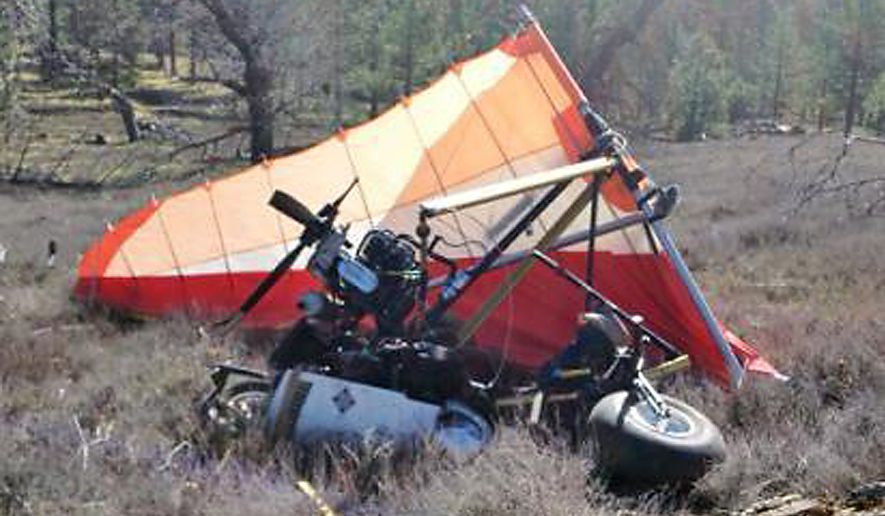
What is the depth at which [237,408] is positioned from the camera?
261 inches

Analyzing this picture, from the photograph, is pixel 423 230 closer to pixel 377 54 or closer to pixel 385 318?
pixel 385 318

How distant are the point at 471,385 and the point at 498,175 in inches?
118

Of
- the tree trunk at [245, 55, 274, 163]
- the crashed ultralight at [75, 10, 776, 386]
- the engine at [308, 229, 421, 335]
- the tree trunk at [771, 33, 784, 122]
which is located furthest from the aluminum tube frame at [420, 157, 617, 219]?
the tree trunk at [771, 33, 784, 122]

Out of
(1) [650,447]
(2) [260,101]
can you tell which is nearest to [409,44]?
(2) [260,101]

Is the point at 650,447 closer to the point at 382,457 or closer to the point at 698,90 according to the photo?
the point at 382,457

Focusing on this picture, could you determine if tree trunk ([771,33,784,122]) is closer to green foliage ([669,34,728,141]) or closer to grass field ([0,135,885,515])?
green foliage ([669,34,728,141])

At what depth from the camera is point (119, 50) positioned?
5506cm

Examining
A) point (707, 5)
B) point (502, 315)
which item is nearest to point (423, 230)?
point (502, 315)

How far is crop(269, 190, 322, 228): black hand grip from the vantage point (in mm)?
6637

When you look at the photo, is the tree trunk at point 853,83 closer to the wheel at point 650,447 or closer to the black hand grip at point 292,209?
the black hand grip at point 292,209

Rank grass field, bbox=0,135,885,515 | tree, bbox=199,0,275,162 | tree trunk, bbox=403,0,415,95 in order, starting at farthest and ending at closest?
1. tree trunk, bbox=403,0,415,95
2. tree, bbox=199,0,275,162
3. grass field, bbox=0,135,885,515

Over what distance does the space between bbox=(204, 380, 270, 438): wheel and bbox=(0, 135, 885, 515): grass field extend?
0.44ft

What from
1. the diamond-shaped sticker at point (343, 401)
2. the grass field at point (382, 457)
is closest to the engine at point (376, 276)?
the diamond-shaped sticker at point (343, 401)

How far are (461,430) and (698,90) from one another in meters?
48.9
